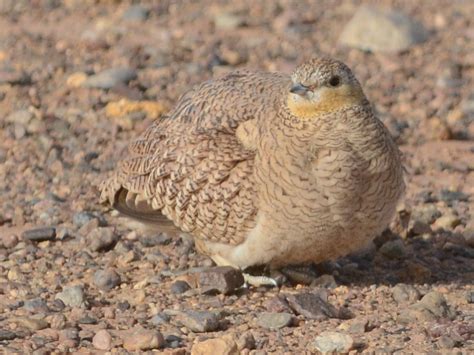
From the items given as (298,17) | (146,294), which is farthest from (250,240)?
(298,17)

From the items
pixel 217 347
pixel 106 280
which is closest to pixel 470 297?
pixel 217 347

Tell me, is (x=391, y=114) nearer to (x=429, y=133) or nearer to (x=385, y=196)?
(x=429, y=133)

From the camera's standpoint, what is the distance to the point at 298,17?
43.3ft

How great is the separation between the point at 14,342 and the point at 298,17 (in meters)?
7.81

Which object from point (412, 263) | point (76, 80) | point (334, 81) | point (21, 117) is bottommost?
point (412, 263)

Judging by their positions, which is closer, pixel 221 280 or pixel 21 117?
pixel 221 280

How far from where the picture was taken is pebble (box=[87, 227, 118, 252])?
742 cm

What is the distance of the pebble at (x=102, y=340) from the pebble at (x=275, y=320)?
754 millimetres

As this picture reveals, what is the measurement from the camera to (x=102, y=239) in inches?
293

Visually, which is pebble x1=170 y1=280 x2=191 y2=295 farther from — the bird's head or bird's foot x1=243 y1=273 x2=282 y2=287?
the bird's head

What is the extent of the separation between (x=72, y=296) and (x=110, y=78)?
4261 mm

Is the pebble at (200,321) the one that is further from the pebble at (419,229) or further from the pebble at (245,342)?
the pebble at (419,229)

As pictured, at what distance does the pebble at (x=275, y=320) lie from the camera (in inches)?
244

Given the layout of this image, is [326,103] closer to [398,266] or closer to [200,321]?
[200,321]
